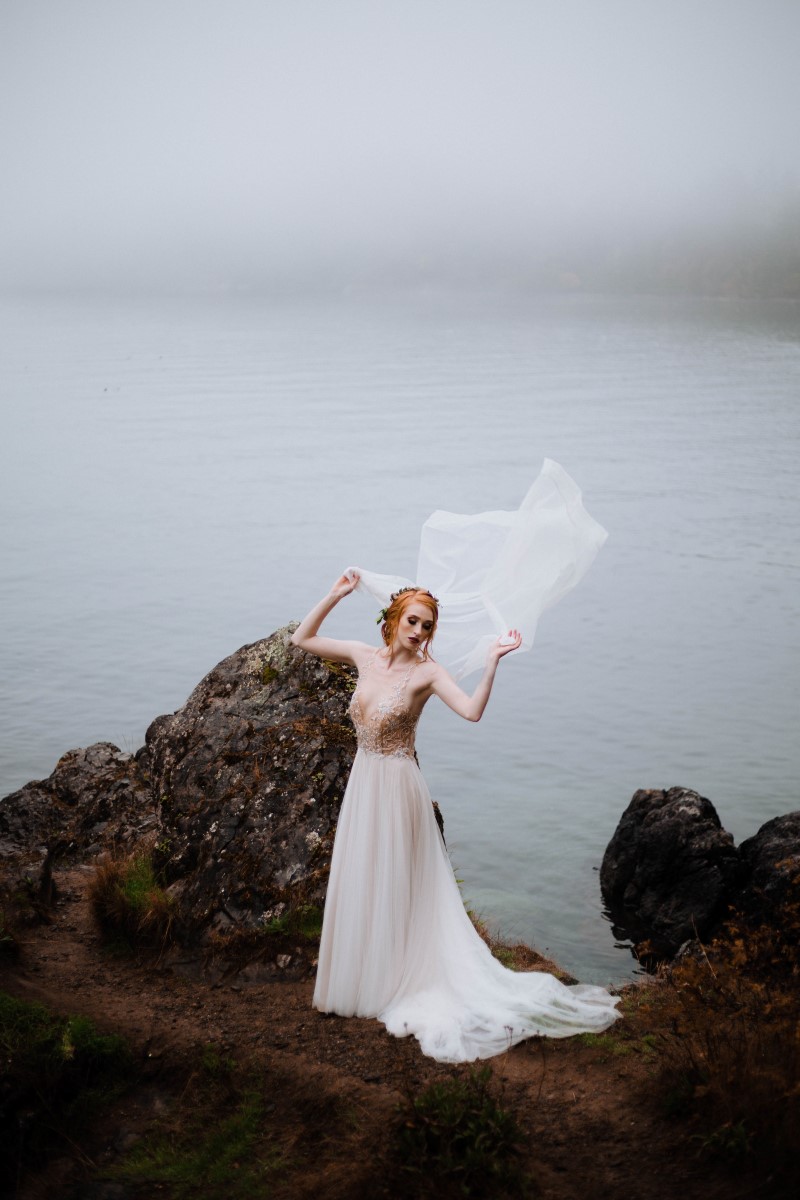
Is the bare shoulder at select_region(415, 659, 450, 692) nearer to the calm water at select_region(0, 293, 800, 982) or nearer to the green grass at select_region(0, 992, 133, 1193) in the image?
the green grass at select_region(0, 992, 133, 1193)

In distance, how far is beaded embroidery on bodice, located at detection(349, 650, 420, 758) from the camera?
7.14 m

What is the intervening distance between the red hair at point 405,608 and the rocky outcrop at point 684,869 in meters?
6.78

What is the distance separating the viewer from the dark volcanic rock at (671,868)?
13.4 m

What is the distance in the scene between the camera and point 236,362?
114 m

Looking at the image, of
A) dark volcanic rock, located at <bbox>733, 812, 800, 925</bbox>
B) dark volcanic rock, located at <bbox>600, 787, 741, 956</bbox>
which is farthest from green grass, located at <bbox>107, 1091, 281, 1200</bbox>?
dark volcanic rock, located at <bbox>600, 787, 741, 956</bbox>

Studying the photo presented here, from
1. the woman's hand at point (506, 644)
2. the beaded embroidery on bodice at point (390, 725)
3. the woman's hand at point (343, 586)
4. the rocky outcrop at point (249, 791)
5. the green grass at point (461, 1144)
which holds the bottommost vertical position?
the green grass at point (461, 1144)

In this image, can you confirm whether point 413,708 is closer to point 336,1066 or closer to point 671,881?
point 336,1066

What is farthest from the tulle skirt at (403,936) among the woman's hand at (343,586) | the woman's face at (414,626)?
the woman's hand at (343,586)

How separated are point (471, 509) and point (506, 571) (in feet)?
160

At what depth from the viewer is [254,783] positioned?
27.7 feet

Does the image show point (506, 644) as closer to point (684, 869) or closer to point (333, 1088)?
point (333, 1088)

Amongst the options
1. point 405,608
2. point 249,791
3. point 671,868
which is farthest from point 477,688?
point 671,868

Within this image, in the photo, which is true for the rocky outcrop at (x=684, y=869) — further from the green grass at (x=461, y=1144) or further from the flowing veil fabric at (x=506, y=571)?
the green grass at (x=461, y=1144)

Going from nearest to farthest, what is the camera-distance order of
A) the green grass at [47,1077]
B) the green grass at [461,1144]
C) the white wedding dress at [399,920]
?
the green grass at [461,1144]
the green grass at [47,1077]
the white wedding dress at [399,920]
